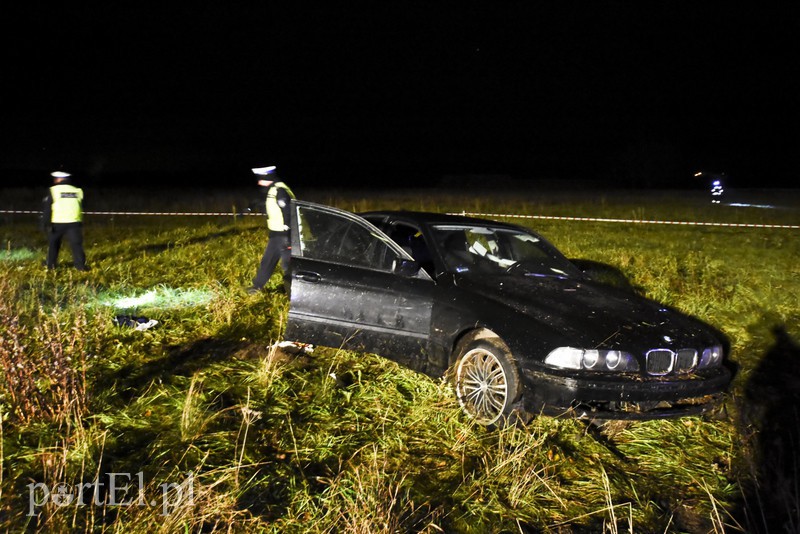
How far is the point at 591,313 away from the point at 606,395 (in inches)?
26.6

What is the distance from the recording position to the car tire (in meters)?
4.27

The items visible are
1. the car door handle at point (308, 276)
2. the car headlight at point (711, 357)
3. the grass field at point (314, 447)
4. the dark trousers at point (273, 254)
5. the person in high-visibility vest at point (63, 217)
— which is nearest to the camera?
the grass field at point (314, 447)

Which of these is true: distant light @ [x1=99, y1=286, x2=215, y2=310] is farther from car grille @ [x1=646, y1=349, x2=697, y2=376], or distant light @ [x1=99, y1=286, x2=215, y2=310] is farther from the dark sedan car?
car grille @ [x1=646, y1=349, x2=697, y2=376]

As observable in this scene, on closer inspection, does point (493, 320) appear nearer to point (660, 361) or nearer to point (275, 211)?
point (660, 361)

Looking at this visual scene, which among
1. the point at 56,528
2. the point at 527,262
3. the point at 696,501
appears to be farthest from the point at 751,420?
the point at 56,528

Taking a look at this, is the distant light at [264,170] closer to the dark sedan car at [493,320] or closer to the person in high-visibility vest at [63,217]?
the dark sedan car at [493,320]

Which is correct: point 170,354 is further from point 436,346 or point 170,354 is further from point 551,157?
point 551,157

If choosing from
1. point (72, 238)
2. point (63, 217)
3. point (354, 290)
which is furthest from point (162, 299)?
point (354, 290)

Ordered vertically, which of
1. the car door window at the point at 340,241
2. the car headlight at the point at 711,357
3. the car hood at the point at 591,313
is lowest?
the car headlight at the point at 711,357

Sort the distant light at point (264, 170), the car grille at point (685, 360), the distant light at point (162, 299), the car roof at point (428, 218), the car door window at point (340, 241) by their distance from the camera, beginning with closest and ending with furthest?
the car grille at point (685, 360) → the car door window at point (340, 241) → the car roof at point (428, 218) → the distant light at point (162, 299) → the distant light at point (264, 170)

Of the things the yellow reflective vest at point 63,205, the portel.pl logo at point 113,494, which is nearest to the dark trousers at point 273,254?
the yellow reflective vest at point 63,205

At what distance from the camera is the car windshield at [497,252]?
17.4 ft

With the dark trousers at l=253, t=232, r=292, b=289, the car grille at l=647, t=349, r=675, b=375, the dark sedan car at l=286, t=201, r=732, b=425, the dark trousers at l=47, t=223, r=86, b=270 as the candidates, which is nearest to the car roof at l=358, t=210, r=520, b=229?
the dark sedan car at l=286, t=201, r=732, b=425

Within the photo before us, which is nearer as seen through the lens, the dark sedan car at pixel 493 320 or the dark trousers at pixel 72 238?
the dark sedan car at pixel 493 320
